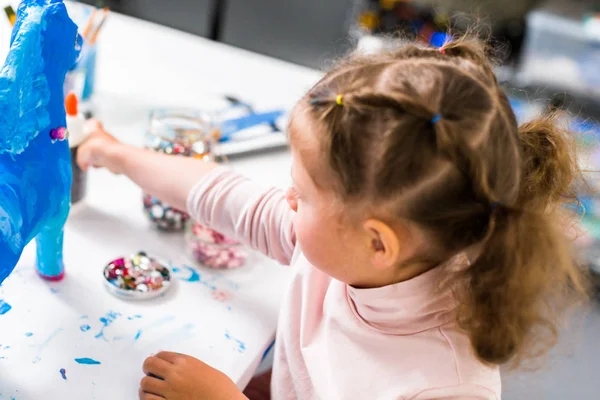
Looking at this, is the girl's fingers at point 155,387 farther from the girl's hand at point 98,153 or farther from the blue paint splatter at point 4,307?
the girl's hand at point 98,153

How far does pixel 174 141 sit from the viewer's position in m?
0.76

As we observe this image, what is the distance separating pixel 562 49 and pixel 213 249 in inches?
55.8

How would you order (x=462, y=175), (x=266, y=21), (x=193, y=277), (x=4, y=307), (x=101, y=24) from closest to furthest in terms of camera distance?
(x=462, y=175) < (x=4, y=307) < (x=193, y=277) < (x=101, y=24) < (x=266, y=21)

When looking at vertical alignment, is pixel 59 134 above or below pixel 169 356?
above

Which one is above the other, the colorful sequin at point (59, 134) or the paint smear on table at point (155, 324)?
the colorful sequin at point (59, 134)

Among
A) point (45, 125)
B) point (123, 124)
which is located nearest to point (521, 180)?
point (45, 125)

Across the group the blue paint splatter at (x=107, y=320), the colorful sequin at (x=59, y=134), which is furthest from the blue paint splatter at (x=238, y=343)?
the colorful sequin at (x=59, y=134)

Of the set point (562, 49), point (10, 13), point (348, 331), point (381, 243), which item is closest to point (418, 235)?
point (381, 243)

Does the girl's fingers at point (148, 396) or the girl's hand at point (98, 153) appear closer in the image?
the girl's fingers at point (148, 396)

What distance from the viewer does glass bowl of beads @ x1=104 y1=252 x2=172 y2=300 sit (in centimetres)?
62

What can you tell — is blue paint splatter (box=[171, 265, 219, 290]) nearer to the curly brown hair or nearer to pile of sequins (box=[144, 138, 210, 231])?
pile of sequins (box=[144, 138, 210, 231])

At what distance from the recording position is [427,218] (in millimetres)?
487

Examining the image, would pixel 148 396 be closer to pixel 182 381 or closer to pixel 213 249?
pixel 182 381

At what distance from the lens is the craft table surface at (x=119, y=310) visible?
1.72ft
